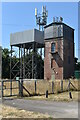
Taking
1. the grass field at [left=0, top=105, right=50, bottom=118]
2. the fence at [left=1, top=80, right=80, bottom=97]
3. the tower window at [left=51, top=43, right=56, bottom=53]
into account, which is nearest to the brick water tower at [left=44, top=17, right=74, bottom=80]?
the tower window at [left=51, top=43, right=56, bottom=53]

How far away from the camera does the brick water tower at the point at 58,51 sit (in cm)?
4788

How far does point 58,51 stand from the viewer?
48.5 m

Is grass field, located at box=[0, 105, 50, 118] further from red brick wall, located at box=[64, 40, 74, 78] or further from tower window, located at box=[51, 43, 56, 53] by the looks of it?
tower window, located at box=[51, 43, 56, 53]

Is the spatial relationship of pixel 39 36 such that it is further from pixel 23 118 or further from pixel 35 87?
pixel 23 118

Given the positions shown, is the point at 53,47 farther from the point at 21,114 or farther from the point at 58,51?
the point at 21,114

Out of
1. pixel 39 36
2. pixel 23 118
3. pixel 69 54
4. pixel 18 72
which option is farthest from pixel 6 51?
Answer: pixel 23 118

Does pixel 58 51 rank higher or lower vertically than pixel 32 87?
higher

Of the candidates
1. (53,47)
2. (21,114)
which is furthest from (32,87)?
(53,47)

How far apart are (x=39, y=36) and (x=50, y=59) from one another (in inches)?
236

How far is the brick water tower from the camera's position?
47875 millimetres

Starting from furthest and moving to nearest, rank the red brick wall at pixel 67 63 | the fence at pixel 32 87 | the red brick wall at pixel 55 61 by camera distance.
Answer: the red brick wall at pixel 67 63 → the red brick wall at pixel 55 61 → the fence at pixel 32 87

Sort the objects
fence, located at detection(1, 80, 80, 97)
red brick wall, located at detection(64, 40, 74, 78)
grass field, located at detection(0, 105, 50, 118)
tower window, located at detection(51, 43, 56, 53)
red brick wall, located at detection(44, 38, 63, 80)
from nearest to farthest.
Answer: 1. grass field, located at detection(0, 105, 50, 118)
2. fence, located at detection(1, 80, 80, 97)
3. red brick wall, located at detection(44, 38, 63, 80)
4. red brick wall, located at detection(64, 40, 74, 78)
5. tower window, located at detection(51, 43, 56, 53)

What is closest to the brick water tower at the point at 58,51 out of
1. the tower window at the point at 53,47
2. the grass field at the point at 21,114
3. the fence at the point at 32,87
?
the tower window at the point at 53,47

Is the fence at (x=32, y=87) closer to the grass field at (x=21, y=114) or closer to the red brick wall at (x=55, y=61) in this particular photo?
the grass field at (x=21, y=114)
